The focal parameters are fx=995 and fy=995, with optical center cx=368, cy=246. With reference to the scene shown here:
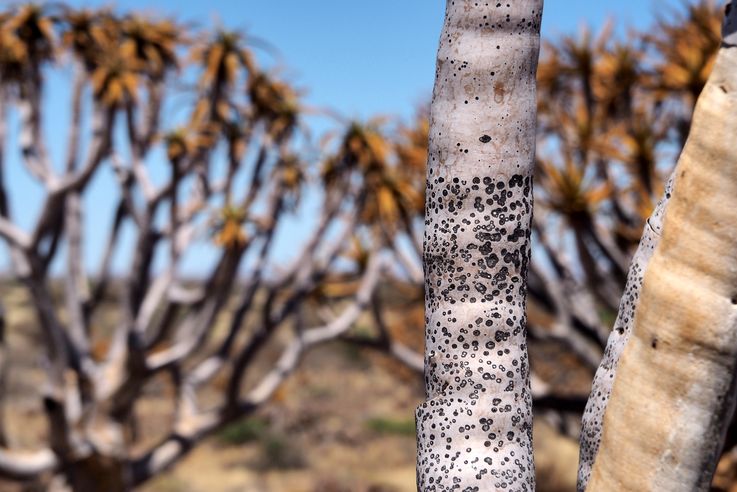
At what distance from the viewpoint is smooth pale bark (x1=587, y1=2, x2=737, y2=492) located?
2078 millimetres

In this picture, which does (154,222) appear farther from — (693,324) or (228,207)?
(693,324)

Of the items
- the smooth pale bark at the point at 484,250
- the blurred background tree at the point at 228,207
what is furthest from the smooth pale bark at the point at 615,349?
the blurred background tree at the point at 228,207

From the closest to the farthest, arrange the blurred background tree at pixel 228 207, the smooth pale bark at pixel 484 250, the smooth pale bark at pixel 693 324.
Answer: the smooth pale bark at pixel 693 324, the smooth pale bark at pixel 484 250, the blurred background tree at pixel 228 207

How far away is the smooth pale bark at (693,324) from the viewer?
2.08 metres

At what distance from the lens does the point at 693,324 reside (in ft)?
6.85

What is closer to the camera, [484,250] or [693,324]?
[693,324]

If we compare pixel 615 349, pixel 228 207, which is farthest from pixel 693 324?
pixel 228 207

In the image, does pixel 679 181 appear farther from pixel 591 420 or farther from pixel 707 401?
pixel 591 420

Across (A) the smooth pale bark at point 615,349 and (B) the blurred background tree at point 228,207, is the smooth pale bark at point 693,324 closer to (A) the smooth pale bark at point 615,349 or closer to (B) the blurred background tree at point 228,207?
(A) the smooth pale bark at point 615,349

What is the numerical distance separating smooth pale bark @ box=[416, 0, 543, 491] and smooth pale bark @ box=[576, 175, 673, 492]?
0.17 m

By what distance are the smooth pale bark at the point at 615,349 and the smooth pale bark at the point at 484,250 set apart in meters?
0.17

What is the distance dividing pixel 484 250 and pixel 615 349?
0.43 meters

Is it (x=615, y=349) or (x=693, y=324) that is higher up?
(x=693, y=324)

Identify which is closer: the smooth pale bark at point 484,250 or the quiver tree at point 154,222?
the smooth pale bark at point 484,250
